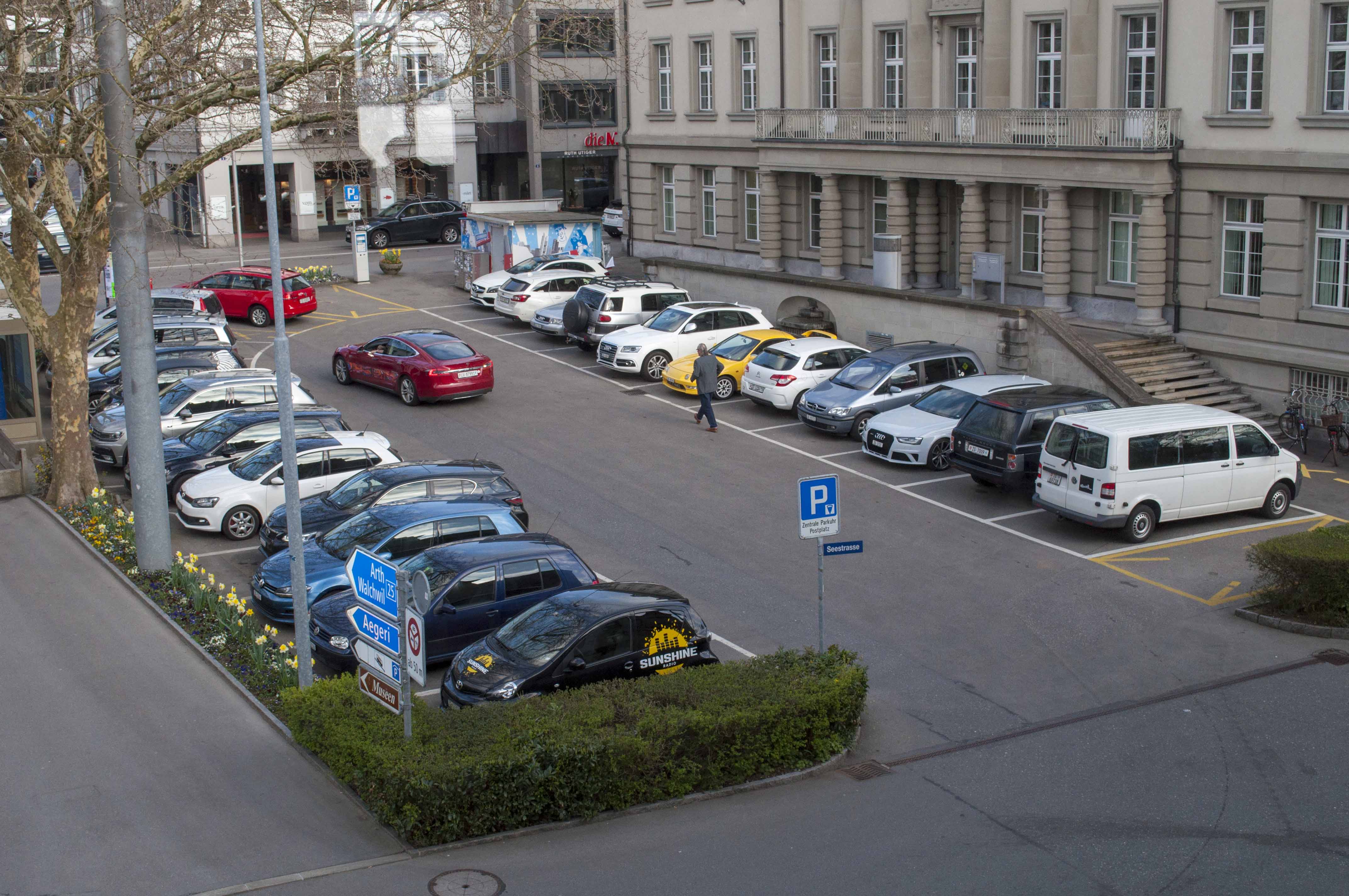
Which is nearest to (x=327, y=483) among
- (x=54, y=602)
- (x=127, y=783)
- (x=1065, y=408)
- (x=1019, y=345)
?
(x=54, y=602)

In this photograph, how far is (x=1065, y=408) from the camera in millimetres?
22016

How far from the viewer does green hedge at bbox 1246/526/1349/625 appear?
1631 centimetres

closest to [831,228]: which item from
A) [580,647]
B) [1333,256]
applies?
[1333,256]

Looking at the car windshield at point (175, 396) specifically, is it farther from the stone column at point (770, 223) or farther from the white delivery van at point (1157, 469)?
the stone column at point (770, 223)

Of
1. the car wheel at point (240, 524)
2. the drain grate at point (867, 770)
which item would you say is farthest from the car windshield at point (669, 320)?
the drain grate at point (867, 770)

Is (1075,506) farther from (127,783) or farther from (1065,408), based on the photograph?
(127,783)

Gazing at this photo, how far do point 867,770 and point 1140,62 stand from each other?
2091cm

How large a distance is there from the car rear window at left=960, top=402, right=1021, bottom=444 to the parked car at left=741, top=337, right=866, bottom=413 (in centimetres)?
503

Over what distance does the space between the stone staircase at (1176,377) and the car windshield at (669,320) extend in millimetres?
9203

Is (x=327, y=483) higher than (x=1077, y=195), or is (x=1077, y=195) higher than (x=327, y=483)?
(x=1077, y=195)

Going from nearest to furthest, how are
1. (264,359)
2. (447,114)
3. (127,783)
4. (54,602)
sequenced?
(127,783) → (54,602) → (447,114) → (264,359)

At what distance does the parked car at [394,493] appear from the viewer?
18.7 meters

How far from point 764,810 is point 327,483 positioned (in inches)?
434

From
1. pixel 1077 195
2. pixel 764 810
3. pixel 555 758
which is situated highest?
pixel 1077 195
